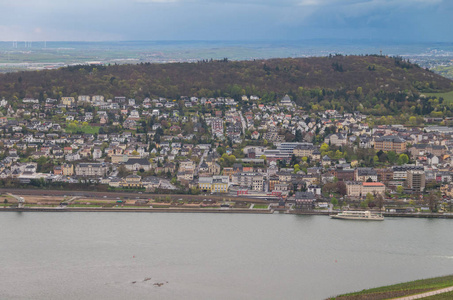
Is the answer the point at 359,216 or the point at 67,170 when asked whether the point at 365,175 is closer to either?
the point at 359,216

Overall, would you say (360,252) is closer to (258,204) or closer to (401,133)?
(258,204)

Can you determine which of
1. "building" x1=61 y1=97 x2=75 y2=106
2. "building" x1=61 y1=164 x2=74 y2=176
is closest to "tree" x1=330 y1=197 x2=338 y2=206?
"building" x1=61 y1=164 x2=74 y2=176

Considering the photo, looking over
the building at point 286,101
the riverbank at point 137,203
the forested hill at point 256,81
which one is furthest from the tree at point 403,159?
the building at point 286,101

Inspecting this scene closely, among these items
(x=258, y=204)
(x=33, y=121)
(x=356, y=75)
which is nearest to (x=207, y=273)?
(x=258, y=204)

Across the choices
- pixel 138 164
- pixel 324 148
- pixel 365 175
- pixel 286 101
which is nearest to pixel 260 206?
pixel 365 175

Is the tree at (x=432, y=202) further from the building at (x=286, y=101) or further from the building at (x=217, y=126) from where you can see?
the building at (x=286, y=101)

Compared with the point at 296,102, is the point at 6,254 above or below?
below
